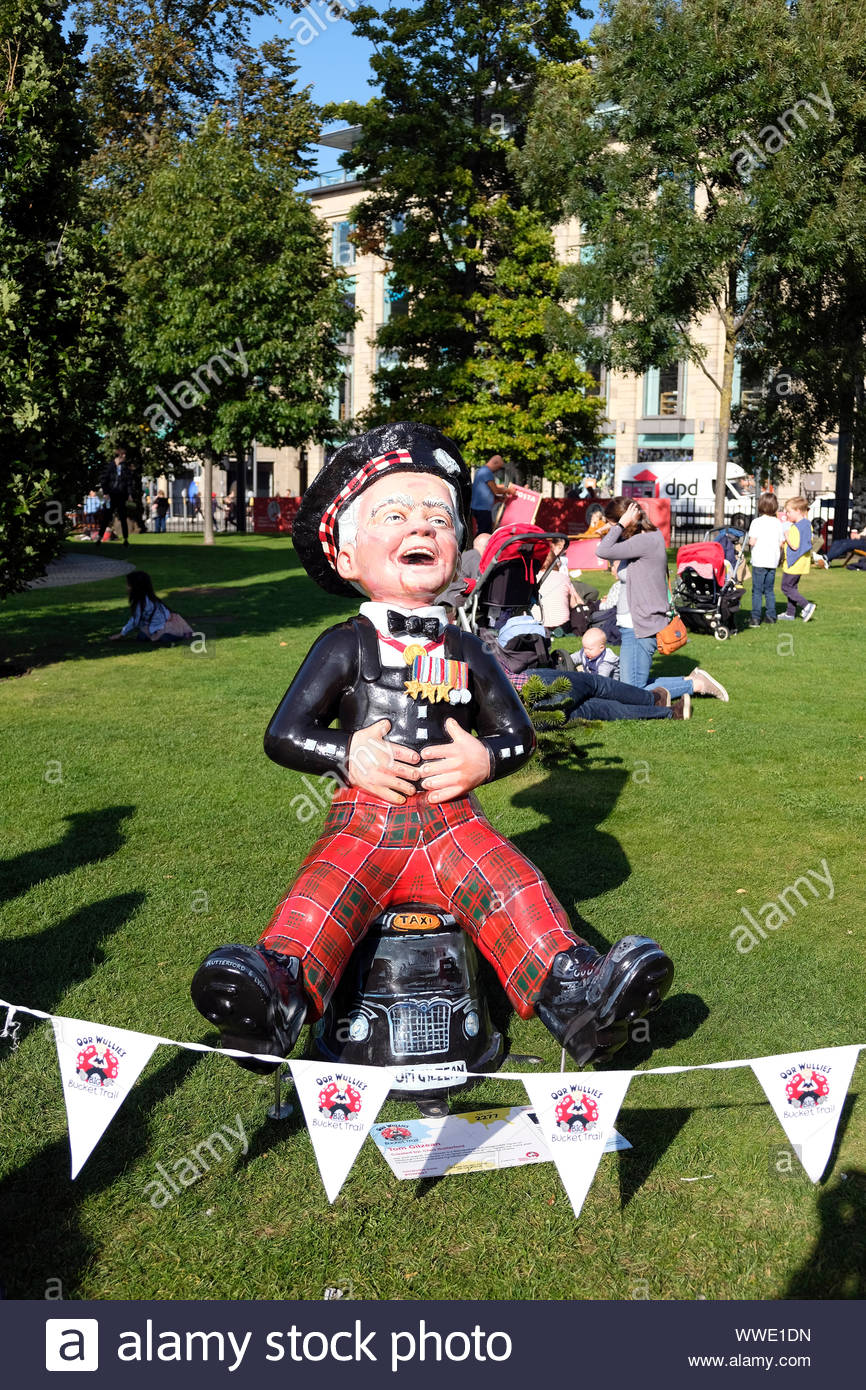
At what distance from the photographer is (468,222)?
2741 centimetres

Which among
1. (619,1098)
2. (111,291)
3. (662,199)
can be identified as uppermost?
(662,199)

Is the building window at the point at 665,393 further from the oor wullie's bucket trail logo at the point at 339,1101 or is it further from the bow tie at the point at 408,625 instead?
the oor wullie's bucket trail logo at the point at 339,1101

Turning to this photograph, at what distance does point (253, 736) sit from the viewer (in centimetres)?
963

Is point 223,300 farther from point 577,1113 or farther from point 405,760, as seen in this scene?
point 577,1113

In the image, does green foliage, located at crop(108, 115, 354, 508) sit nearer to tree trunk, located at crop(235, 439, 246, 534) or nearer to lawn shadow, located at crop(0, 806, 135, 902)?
tree trunk, located at crop(235, 439, 246, 534)

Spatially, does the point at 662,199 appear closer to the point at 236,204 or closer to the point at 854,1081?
the point at 236,204

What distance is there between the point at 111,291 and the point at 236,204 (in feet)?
58.3

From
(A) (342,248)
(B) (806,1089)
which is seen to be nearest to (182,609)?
(B) (806,1089)

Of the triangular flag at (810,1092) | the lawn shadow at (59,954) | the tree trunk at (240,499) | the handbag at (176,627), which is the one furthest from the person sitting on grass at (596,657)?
the tree trunk at (240,499)

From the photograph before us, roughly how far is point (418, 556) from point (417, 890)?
1.23 m

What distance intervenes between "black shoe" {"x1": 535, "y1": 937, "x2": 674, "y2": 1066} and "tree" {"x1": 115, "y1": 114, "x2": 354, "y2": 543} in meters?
25.5

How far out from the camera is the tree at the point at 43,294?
36.1 ft
